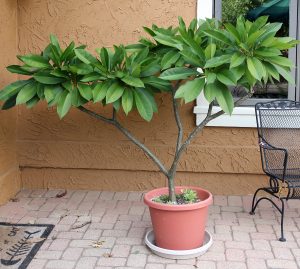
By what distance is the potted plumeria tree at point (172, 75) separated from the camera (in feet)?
11.4

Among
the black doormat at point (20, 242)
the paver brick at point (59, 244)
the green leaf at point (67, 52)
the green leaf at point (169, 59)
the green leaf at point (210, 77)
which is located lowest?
the paver brick at point (59, 244)

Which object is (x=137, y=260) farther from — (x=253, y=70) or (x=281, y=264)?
(x=253, y=70)

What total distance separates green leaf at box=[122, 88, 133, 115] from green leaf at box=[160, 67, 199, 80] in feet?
1.00

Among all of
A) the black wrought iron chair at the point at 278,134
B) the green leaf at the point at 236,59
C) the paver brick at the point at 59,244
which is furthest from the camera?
the black wrought iron chair at the point at 278,134

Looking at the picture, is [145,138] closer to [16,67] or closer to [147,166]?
[147,166]

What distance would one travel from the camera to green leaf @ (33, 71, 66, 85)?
388cm

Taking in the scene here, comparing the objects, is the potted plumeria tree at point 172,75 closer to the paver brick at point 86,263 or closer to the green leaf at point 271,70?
the green leaf at point 271,70

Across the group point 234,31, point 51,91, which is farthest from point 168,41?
point 51,91

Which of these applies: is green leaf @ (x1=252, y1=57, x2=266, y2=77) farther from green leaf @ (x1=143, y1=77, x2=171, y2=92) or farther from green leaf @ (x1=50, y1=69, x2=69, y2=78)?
green leaf @ (x1=50, y1=69, x2=69, y2=78)

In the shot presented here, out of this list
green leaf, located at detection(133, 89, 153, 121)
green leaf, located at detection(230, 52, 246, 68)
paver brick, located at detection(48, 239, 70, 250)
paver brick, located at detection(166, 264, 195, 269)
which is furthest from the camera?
paver brick, located at detection(48, 239, 70, 250)

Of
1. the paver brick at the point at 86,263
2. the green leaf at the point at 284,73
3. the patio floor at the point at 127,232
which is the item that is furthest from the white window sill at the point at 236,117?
the paver brick at the point at 86,263

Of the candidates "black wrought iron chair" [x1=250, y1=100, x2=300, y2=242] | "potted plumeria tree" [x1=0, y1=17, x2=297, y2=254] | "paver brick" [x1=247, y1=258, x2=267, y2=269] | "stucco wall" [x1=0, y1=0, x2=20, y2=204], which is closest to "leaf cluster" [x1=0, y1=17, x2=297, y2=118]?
"potted plumeria tree" [x1=0, y1=17, x2=297, y2=254]

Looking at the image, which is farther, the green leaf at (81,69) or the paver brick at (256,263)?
the green leaf at (81,69)

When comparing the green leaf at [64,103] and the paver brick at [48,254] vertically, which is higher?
the green leaf at [64,103]
